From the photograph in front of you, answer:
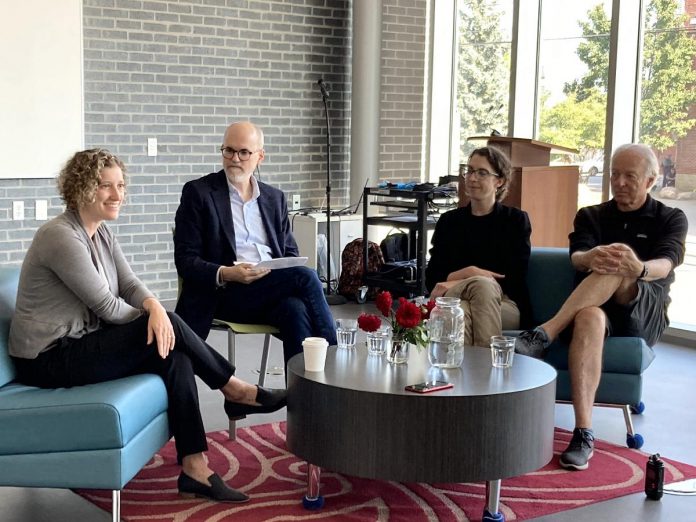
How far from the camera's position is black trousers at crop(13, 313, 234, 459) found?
311 centimetres

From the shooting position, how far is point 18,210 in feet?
20.6

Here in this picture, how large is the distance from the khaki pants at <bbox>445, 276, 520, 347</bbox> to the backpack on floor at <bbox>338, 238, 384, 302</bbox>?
3.02m

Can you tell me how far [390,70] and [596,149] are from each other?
2.02 metres

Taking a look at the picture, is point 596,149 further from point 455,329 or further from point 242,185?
point 455,329

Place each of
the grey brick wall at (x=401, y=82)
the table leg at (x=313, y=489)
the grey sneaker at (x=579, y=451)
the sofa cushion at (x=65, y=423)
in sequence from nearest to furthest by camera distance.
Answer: the sofa cushion at (x=65, y=423)
the table leg at (x=313, y=489)
the grey sneaker at (x=579, y=451)
the grey brick wall at (x=401, y=82)

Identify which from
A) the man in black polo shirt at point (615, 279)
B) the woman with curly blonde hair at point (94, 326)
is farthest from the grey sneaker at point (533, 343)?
the woman with curly blonde hair at point (94, 326)

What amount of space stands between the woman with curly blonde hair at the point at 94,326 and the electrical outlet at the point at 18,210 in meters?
3.12

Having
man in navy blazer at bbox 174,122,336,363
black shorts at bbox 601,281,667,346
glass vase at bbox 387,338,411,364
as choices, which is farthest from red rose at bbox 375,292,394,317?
black shorts at bbox 601,281,667,346

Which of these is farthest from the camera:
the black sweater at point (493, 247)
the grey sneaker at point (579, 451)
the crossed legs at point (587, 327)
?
the black sweater at point (493, 247)

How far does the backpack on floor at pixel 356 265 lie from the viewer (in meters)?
7.12

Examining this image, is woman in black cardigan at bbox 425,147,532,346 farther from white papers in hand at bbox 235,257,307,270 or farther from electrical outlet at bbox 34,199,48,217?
electrical outlet at bbox 34,199,48,217

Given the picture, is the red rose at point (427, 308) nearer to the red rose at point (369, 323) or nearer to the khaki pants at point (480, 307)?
the red rose at point (369, 323)

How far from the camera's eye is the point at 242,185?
4234 millimetres

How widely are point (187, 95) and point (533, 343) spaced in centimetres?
399
